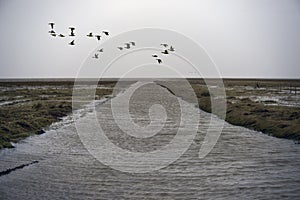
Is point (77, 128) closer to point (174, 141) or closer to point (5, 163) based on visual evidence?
point (174, 141)

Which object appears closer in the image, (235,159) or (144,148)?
(235,159)

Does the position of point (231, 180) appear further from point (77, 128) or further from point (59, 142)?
point (77, 128)

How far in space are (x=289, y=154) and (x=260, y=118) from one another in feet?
43.1

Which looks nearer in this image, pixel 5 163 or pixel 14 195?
pixel 14 195

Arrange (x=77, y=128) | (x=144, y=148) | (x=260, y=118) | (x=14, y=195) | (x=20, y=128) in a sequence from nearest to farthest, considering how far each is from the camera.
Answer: (x=14, y=195) < (x=144, y=148) < (x=20, y=128) < (x=77, y=128) < (x=260, y=118)

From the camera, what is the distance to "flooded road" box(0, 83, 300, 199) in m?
13.1

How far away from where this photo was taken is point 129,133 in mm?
27625

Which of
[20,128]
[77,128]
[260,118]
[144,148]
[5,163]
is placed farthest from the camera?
[260,118]

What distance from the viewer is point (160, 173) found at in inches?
626

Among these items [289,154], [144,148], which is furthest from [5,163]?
[289,154]

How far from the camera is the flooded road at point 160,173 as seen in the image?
13.1 metres

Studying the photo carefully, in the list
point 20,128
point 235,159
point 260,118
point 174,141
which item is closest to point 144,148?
point 174,141

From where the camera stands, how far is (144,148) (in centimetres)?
2159

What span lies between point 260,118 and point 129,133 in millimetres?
11964
